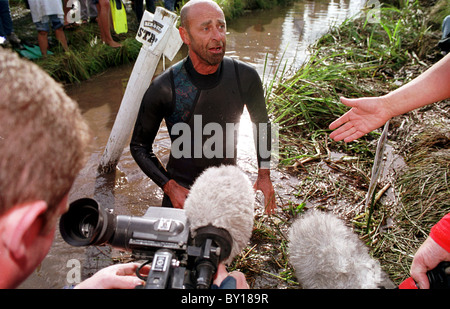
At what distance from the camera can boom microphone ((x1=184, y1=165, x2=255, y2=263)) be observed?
1037 mm

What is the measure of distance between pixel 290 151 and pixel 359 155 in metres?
0.82

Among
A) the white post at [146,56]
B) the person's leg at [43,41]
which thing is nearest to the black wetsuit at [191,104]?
the white post at [146,56]

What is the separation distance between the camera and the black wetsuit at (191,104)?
7.77ft

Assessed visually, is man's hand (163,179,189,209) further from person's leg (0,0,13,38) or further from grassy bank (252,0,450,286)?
person's leg (0,0,13,38)

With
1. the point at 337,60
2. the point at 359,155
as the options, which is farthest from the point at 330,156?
the point at 337,60

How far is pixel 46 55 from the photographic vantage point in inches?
203

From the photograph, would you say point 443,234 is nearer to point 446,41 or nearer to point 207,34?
point 207,34

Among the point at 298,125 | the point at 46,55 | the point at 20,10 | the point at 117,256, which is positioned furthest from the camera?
the point at 20,10

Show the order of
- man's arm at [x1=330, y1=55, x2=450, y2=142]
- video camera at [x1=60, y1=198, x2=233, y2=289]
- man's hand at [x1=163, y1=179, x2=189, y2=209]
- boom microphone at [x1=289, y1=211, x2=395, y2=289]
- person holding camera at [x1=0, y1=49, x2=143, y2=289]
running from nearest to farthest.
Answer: person holding camera at [x1=0, y1=49, x2=143, y2=289], video camera at [x1=60, y1=198, x2=233, y2=289], boom microphone at [x1=289, y1=211, x2=395, y2=289], man's arm at [x1=330, y1=55, x2=450, y2=142], man's hand at [x1=163, y1=179, x2=189, y2=209]

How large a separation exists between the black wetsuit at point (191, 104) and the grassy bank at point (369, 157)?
1.07 m

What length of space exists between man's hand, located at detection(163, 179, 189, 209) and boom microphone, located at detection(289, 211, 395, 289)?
109 centimetres

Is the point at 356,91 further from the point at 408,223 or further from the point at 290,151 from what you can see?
the point at 408,223

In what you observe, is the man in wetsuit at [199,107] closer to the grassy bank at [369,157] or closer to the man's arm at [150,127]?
the man's arm at [150,127]

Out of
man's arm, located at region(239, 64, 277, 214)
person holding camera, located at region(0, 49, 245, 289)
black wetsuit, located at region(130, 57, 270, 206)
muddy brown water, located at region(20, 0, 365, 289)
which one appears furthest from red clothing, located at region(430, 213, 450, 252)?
muddy brown water, located at region(20, 0, 365, 289)
